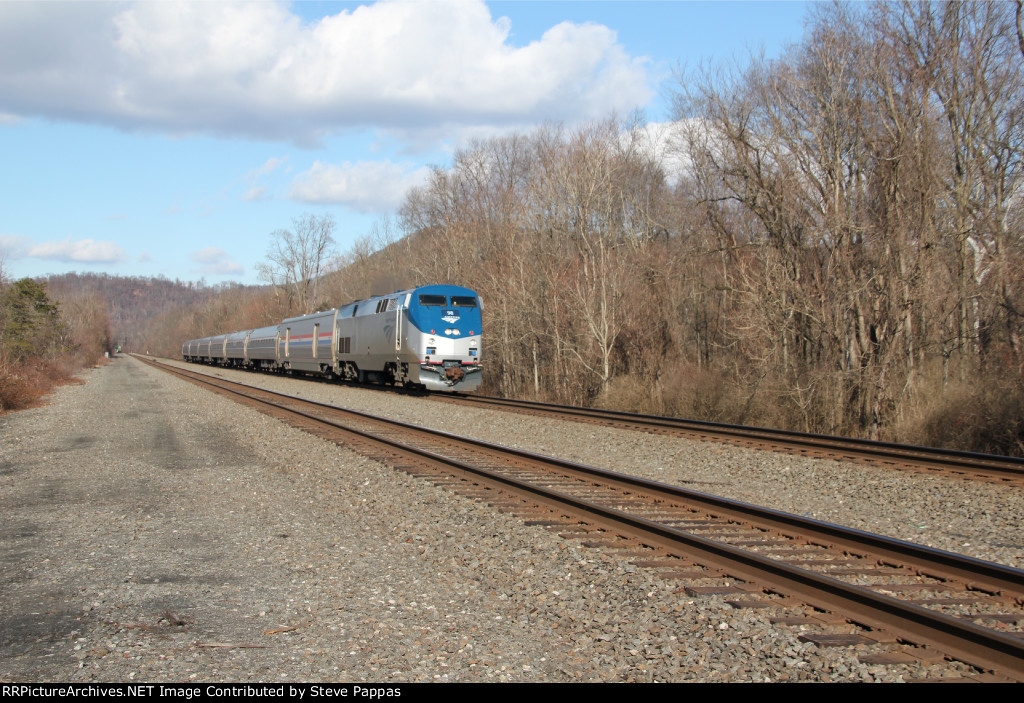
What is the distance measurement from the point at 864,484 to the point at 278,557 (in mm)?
7157

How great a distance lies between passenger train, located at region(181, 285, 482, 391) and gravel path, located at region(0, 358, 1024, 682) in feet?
39.6

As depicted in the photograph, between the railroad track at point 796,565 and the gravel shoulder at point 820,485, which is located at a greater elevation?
the railroad track at point 796,565

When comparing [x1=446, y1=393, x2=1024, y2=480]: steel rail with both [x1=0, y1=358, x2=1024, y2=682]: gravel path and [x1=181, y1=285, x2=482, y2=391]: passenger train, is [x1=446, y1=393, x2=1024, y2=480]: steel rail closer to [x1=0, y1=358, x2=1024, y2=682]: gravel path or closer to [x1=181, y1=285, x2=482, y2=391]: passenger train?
[x1=0, y1=358, x2=1024, y2=682]: gravel path

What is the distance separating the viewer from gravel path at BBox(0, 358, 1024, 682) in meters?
4.01

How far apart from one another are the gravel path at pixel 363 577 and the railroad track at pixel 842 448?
0.68 meters

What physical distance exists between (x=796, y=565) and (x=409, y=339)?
1897 centimetres

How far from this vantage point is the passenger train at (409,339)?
926 inches

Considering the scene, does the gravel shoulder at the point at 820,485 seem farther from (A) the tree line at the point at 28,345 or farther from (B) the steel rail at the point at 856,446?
(A) the tree line at the point at 28,345

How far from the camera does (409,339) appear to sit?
2367cm

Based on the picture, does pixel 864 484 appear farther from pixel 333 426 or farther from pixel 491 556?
pixel 333 426
